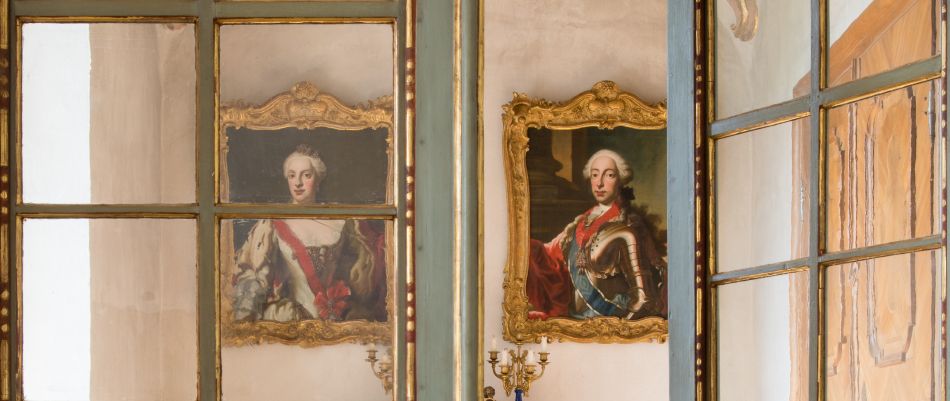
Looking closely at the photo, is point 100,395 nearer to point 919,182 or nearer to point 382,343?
point 382,343

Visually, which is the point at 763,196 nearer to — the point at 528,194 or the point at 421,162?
the point at 421,162

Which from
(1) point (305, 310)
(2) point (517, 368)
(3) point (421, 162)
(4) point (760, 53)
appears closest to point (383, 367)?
(1) point (305, 310)

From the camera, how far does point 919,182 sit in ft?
3.65

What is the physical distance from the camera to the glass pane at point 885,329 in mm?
1093

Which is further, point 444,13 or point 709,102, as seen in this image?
point 444,13

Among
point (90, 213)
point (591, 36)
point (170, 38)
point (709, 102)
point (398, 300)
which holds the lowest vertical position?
point (398, 300)

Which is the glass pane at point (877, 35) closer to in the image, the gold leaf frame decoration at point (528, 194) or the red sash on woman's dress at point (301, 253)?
the red sash on woman's dress at point (301, 253)

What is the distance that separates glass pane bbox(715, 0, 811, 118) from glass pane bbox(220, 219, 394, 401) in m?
0.50

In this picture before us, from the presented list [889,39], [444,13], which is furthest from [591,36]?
[889,39]

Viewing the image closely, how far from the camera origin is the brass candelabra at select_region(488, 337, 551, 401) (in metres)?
4.93

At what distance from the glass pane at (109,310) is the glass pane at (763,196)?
704mm

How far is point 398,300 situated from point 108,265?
1.28ft

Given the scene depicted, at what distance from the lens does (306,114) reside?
163 centimetres

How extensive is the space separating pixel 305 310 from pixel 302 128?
0.81ft
